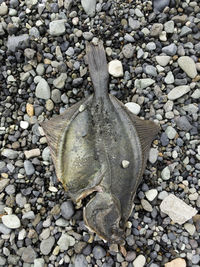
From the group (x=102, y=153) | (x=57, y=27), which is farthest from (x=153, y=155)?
(x=57, y=27)

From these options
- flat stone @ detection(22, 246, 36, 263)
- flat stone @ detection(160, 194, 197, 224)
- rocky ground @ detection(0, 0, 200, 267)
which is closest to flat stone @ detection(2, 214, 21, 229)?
rocky ground @ detection(0, 0, 200, 267)

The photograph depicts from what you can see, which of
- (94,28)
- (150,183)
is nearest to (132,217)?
(150,183)

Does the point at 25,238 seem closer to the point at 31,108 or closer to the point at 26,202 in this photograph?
the point at 26,202

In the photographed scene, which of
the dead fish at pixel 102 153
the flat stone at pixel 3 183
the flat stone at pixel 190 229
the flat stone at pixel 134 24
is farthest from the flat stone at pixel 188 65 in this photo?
the flat stone at pixel 3 183

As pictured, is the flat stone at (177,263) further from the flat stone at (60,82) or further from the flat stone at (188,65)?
the flat stone at (60,82)

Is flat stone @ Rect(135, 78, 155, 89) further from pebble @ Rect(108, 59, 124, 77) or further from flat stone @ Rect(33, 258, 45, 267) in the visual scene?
flat stone @ Rect(33, 258, 45, 267)

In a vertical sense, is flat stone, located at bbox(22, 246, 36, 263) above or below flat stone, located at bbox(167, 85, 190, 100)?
below
